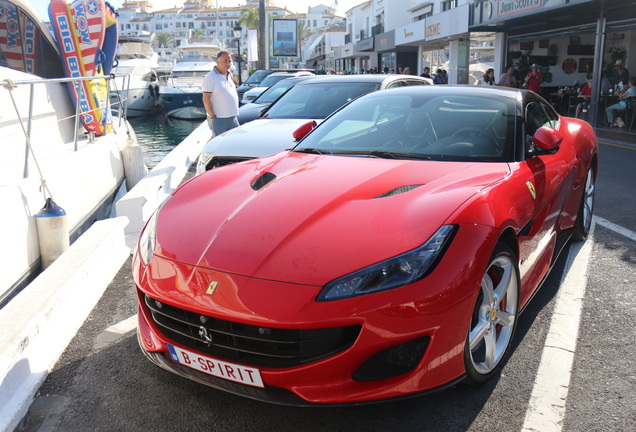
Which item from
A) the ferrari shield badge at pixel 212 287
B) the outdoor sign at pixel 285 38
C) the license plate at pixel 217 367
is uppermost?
the outdoor sign at pixel 285 38

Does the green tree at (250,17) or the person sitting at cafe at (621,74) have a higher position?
the green tree at (250,17)

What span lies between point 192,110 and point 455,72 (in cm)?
1257

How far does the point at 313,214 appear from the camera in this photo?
2580 millimetres

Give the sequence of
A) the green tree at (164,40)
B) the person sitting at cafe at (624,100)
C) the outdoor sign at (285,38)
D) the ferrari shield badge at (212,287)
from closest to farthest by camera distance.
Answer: the ferrari shield badge at (212,287) < the person sitting at cafe at (624,100) < the outdoor sign at (285,38) < the green tree at (164,40)

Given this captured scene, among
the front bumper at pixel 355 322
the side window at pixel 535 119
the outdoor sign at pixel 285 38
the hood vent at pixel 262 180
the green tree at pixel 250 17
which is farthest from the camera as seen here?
the green tree at pixel 250 17

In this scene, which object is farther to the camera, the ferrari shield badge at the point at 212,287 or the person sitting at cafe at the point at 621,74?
the person sitting at cafe at the point at 621,74

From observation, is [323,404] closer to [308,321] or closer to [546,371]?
[308,321]

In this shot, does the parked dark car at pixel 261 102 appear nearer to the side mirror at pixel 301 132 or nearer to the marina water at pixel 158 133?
the marina water at pixel 158 133

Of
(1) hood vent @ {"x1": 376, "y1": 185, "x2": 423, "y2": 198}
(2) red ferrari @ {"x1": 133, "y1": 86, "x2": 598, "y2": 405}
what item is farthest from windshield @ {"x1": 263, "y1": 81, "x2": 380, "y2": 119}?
(1) hood vent @ {"x1": 376, "y1": 185, "x2": 423, "y2": 198}

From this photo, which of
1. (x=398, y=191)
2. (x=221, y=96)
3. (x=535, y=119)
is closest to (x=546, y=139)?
(x=535, y=119)

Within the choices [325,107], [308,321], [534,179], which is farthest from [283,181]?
[325,107]

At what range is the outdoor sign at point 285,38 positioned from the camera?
50403mm

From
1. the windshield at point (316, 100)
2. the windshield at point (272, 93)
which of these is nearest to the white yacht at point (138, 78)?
the windshield at point (272, 93)

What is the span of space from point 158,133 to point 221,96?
39.3ft
